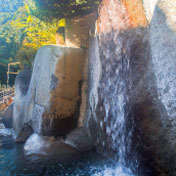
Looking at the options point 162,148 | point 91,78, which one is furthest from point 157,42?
point 91,78

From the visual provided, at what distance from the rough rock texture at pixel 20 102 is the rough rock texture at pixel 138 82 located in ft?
9.71

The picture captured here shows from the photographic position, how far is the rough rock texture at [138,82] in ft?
6.19

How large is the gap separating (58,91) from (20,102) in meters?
2.28

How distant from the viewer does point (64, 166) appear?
313cm

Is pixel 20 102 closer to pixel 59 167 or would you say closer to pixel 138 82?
pixel 59 167

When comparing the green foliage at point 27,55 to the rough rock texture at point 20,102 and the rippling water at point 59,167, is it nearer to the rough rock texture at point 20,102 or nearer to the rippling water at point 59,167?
the rough rock texture at point 20,102

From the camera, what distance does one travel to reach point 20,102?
5.63 meters

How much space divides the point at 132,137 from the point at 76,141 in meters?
1.79

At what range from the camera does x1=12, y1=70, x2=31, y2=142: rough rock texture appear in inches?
208

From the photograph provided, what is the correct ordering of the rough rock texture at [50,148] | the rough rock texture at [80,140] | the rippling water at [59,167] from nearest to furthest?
the rippling water at [59,167] → the rough rock texture at [50,148] → the rough rock texture at [80,140]

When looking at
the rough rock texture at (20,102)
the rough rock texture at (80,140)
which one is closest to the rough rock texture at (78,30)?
the rough rock texture at (20,102)

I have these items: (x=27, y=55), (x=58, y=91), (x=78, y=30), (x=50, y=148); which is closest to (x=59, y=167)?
(x=50, y=148)

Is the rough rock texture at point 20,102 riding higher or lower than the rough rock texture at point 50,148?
higher

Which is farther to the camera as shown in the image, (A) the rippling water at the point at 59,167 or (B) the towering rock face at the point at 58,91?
(B) the towering rock face at the point at 58,91
